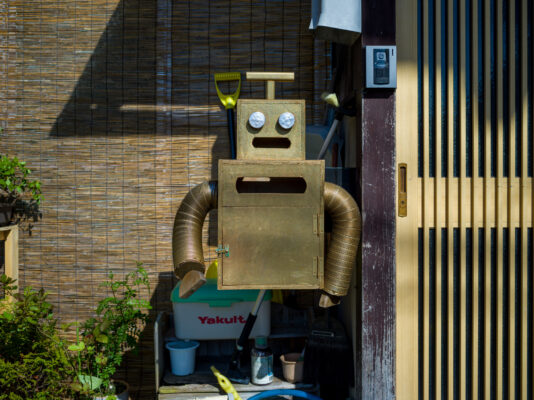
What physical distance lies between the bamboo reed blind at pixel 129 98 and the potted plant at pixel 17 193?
0.11 m

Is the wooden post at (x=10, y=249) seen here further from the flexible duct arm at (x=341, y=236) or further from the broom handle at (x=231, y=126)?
the flexible duct arm at (x=341, y=236)

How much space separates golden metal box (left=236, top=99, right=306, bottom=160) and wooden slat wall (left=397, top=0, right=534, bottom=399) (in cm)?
56

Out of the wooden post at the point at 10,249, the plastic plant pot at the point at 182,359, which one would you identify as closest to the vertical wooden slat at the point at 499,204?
the plastic plant pot at the point at 182,359

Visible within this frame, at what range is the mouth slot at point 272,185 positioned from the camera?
2464 millimetres

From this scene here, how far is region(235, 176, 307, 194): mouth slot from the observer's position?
→ 2464 millimetres

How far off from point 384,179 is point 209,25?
7.27 feet

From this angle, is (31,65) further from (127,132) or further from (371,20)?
(371,20)

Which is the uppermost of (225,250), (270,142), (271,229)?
(270,142)

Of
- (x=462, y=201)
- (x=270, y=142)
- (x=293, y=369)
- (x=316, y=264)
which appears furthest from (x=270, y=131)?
(x=293, y=369)

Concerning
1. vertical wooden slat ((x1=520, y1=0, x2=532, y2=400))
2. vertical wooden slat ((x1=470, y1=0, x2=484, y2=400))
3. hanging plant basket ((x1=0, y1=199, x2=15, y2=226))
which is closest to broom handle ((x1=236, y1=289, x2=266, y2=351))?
vertical wooden slat ((x1=470, y1=0, x2=484, y2=400))

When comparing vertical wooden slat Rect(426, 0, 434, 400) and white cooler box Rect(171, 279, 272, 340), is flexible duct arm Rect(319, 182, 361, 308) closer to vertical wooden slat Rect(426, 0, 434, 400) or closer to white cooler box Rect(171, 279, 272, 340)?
vertical wooden slat Rect(426, 0, 434, 400)

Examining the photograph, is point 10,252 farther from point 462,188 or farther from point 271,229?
point 462,188

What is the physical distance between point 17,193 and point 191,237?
2.25 m

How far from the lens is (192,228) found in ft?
7.90
